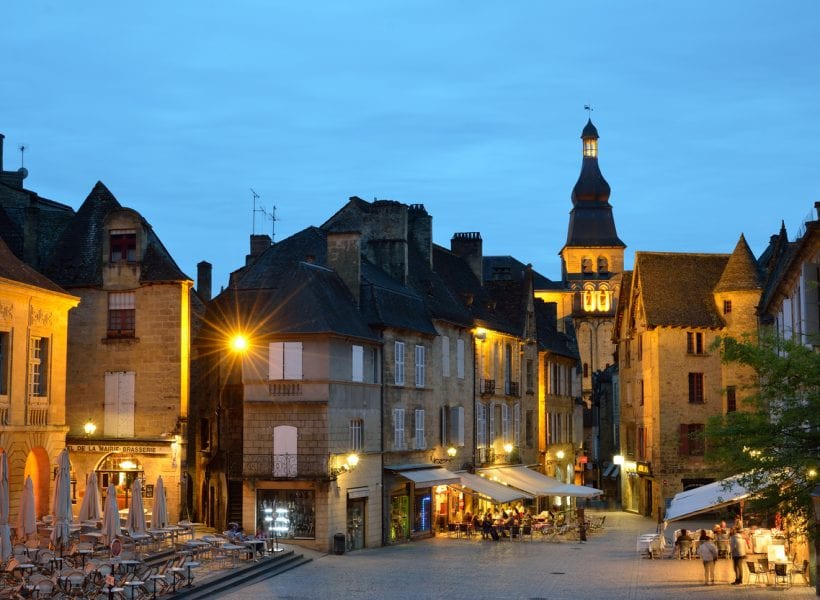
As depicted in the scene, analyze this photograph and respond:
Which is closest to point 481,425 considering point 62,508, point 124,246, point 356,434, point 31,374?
point 356,434

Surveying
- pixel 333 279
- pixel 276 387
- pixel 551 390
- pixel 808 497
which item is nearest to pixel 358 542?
pixel 276 387

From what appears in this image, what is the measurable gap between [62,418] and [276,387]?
21.2 feet

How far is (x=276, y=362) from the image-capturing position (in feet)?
130

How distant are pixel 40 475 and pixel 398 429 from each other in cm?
→ 1282

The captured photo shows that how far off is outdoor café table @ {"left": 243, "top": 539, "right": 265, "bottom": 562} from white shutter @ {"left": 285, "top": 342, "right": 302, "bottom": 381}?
633 cm

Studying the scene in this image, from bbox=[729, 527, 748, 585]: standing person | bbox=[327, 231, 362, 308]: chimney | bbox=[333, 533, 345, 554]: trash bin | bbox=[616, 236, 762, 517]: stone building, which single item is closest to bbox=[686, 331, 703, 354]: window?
bbox=[616, 236, 762, 517]: stone building

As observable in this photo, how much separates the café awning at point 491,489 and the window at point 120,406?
41.1 feet

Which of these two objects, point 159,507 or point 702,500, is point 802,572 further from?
point 159,507

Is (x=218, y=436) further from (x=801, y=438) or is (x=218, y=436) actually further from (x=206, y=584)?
(x=801, y=438)

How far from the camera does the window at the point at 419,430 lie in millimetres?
45719

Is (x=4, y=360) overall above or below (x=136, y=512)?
above

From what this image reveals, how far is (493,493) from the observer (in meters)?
46.3

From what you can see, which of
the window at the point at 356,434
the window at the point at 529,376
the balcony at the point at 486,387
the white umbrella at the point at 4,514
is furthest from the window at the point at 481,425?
the white umbrella at the point at 4,514

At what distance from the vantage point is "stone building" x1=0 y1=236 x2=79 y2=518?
33531 mm
